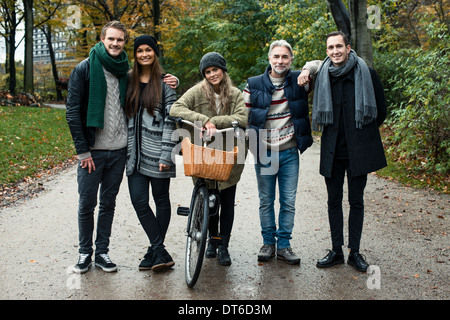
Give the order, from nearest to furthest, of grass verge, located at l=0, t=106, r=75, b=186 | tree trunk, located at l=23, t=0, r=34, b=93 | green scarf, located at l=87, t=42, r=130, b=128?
green scarf, located at l=87, t=42, r=130, b=128, grass verge, located at l=0, t=106, r=75, b=186, tree trunk, located at l=23, t=0, r=34, b=93

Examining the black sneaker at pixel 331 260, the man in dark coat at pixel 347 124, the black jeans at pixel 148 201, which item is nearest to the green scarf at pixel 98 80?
the black jeans at pixel 148 201

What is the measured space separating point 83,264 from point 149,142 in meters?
1.31

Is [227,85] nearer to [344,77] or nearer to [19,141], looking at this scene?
[344,77]

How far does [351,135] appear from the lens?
13.9 feet

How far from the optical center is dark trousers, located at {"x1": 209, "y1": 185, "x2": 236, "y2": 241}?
4.55 m

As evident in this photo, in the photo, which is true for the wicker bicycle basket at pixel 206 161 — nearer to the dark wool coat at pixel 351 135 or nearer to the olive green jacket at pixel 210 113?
the olive green jacket at pixel 210 113

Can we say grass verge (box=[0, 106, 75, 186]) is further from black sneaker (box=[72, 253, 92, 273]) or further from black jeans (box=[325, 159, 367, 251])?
black jeans (box=[325, 159, 367, 251])

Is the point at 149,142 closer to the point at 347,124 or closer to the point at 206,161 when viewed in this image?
the point at 206,161

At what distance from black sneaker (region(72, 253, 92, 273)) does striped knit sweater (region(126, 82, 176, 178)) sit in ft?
2.95

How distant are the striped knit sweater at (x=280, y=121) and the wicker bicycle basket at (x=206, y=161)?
80 centimetres

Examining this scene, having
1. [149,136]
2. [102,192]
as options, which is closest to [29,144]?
[102,192]

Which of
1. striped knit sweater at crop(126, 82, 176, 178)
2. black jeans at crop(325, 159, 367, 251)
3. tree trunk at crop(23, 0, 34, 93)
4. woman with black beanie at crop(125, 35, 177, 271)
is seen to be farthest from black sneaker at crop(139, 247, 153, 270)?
tree trunk at crop(23, 0, 34, 93)

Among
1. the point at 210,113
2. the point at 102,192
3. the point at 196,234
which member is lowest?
the point at 196,234
